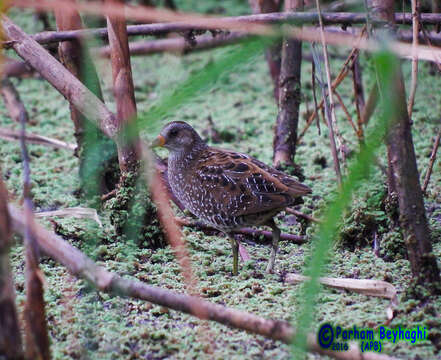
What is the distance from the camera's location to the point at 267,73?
5871mm

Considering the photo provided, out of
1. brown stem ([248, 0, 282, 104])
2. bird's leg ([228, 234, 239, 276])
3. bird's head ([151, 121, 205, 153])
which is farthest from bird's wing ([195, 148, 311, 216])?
brown stem ([248, 0, 282, 104])

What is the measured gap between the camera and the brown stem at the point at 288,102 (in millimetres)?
3824

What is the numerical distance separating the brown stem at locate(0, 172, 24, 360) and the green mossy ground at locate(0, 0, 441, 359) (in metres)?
0.36

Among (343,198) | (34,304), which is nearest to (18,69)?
(34,304)

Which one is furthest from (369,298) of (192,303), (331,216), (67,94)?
(67,94)

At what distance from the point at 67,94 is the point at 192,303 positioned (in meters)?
1.66

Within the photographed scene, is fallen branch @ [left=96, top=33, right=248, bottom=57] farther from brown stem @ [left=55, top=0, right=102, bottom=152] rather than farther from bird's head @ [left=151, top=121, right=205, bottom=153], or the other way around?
bird's head @ [left=151, top=121, right=205, bottom=153]

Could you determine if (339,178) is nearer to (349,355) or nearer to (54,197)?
(349,355)

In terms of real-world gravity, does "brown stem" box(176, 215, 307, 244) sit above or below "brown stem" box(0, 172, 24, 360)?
below

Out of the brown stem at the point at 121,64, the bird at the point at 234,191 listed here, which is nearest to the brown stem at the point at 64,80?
the brown stem at the point at 121,64

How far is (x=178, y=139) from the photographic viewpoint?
11.2 feet

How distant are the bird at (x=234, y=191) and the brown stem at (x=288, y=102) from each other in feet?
2.40

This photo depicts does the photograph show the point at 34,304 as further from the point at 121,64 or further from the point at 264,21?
the point at 264,21

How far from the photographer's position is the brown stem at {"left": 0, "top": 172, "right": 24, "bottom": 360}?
152 cm
